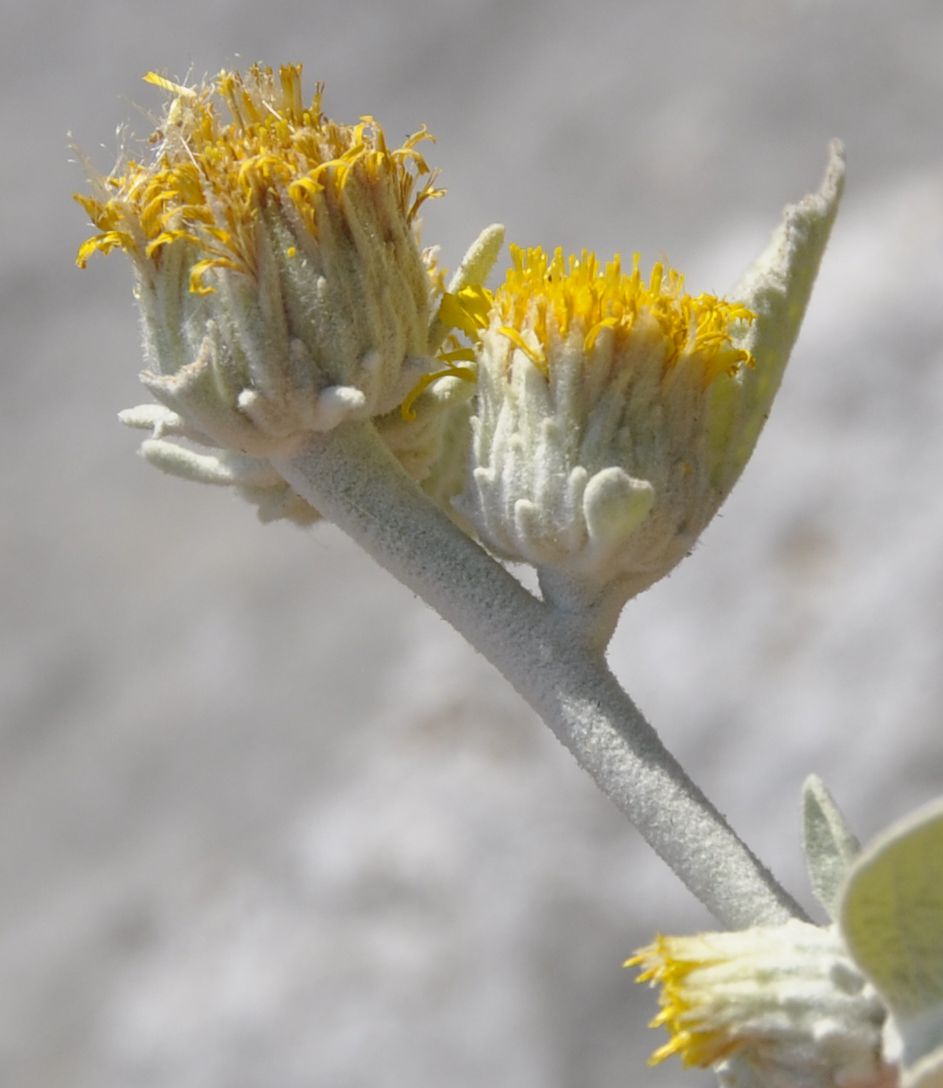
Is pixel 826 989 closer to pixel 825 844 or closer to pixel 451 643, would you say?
pixel 825 844

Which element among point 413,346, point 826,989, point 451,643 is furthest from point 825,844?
point 451,643

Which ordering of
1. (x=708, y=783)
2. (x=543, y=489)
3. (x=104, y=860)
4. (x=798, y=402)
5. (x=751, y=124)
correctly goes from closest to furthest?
1. (x=543, y=489)
2. (x=708, y=783)
3. (x=798, y=402)
4. (x=104, y=860)
5. (x=751, y=124)

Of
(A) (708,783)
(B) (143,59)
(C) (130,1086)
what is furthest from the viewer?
(B) (143,59)

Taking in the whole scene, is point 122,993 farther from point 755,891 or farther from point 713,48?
point 713,48

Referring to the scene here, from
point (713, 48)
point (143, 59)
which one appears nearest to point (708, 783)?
Result: point (713, 48)

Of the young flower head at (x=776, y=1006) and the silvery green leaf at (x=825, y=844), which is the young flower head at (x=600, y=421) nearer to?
the silvery green leaf at (x=825, y=844)

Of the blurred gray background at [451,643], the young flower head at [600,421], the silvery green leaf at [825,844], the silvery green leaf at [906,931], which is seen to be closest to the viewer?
the silvery green leaf at [906,931]

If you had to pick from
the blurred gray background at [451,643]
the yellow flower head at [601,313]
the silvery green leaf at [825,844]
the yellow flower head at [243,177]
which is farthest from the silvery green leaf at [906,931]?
the blurred gray background at [451,643]
